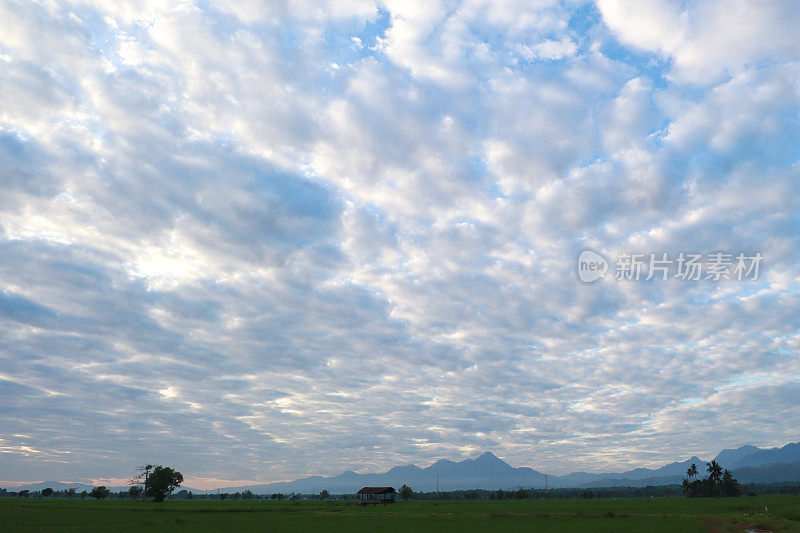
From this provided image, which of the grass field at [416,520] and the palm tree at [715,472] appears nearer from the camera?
the grass field at [416,520]

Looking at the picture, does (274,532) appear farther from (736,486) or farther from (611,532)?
(736,486)

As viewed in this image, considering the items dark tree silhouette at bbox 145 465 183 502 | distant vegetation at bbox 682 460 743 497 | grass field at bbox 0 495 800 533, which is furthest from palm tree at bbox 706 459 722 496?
dark tree silhouette at bbox 145 465 183 502

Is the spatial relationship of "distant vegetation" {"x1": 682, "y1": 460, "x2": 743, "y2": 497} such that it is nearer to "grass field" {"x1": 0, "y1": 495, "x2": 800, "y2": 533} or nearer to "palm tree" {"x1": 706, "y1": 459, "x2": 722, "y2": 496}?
"palm tree" {"x1": 706, "y1": 459, "x2": 722, "y2": 496}

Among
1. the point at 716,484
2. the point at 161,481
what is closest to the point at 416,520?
the point at 161,481

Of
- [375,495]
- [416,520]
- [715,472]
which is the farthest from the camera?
[715,472]

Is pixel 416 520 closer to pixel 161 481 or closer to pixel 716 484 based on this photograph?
pixel 161 481

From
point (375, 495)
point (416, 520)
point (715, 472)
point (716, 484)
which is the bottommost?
point (716, 484)

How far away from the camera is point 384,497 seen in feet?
452

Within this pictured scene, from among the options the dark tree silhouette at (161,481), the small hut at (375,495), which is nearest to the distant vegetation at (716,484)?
the small hut at (375,495)

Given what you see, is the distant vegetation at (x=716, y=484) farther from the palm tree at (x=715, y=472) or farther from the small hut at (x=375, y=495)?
the small hut at (x=375, y=495)

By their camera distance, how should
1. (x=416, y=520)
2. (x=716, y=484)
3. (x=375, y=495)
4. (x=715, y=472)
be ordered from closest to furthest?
1. (x=416, y=520)
2. (x=375, y=495)
3. (x=715, y=472)
4. (x=716, y=484)

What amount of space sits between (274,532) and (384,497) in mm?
100830

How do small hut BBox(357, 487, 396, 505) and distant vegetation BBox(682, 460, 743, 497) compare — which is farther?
distant vegetation BBox(682, 460, 743, 497)

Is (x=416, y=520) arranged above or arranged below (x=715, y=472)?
above
